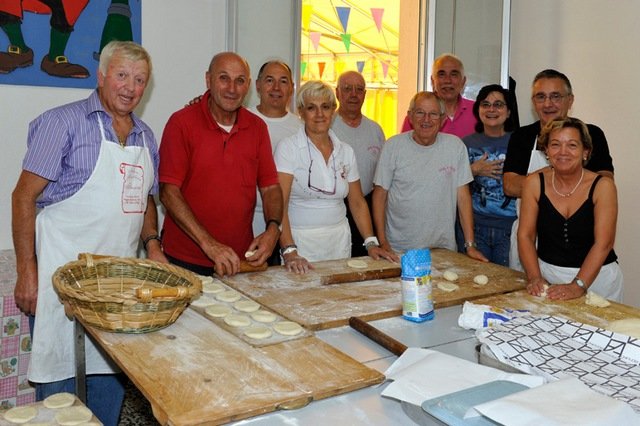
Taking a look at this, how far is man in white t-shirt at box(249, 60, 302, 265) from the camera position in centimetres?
344

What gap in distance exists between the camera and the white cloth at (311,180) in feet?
9.80

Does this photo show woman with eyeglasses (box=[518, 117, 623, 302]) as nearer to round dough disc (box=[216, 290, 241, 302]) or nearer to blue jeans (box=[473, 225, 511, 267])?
blue jeans (box=[473, 225, 511, 267])

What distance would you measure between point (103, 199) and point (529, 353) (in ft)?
5.24

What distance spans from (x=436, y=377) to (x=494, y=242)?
215 cm

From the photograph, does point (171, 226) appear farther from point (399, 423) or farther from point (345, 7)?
point (345, 7)

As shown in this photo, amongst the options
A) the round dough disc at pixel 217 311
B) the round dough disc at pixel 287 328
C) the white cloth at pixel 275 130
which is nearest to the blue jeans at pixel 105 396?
the round dough disc at pixel 217 311

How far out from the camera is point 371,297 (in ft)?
7.24

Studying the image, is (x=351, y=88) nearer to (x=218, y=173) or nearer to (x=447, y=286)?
(x=218, y=173)

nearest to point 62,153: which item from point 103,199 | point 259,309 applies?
point 103,199

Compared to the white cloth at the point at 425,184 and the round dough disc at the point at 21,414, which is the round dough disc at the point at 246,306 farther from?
the white cloth at the point at 425,184

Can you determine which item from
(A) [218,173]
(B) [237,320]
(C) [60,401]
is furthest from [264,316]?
(A) [218,173]

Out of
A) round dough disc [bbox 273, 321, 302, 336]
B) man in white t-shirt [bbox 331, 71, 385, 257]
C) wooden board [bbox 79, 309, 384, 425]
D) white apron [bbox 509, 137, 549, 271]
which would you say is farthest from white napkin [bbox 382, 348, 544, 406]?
man in white t-shirt [bbox 331, 71, 385, 257]

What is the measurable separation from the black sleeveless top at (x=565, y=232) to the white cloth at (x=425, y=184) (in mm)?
701

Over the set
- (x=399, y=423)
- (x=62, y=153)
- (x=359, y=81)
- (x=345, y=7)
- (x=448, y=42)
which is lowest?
(x=399, y=423)
